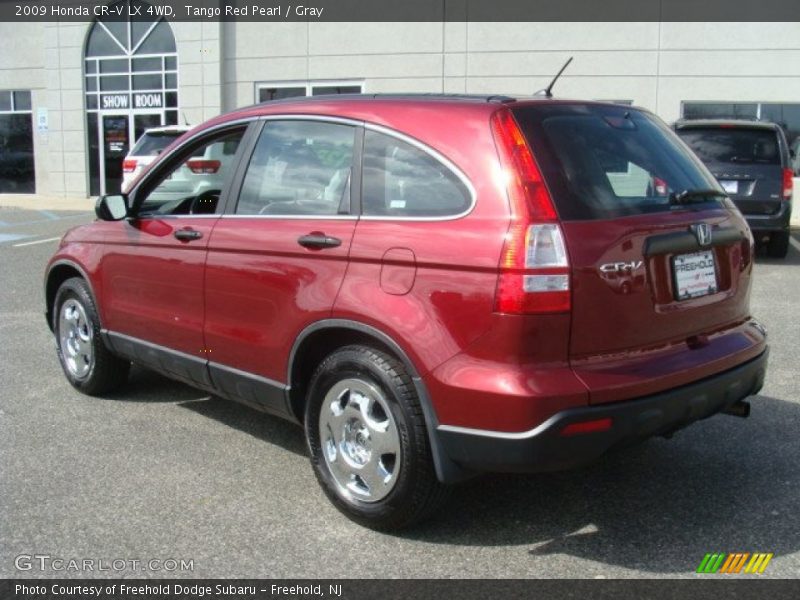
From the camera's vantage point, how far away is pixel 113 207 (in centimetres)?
Answer: 477

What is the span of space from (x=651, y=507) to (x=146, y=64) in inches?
867

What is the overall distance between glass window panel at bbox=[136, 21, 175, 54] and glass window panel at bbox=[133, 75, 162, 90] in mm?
665

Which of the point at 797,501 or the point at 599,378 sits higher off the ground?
the point at 599,378

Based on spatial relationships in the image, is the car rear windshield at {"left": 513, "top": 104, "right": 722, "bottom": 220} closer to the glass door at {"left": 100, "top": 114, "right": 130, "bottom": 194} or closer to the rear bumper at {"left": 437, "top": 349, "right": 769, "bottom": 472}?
the rear bumper at {"left": 437, "top": 349, "right": 769, "bottom": 472}

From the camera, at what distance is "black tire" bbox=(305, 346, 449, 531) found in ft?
10.7

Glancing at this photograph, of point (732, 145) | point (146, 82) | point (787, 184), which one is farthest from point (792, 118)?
point (146, 82)

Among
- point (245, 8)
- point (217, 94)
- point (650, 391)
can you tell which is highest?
point (245, 8)

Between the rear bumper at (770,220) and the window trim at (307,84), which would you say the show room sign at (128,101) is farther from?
the rear bumper at (770,220)

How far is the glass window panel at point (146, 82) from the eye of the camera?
22.8 m

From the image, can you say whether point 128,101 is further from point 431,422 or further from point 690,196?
point 431,422

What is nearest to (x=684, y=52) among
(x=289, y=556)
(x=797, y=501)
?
(x=797, y=501)
